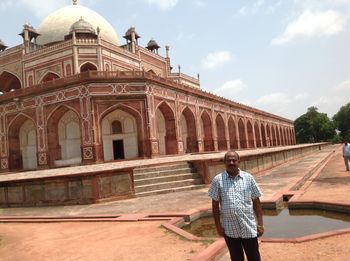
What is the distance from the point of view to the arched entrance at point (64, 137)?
19.0 metres

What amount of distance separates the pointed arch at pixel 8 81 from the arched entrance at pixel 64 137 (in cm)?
936

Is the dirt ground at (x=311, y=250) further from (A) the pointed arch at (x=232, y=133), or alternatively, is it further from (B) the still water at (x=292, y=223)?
(A) the pointed arch at (x=232, y=133)

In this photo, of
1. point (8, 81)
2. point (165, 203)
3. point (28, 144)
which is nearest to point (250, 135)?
point (28, 144)

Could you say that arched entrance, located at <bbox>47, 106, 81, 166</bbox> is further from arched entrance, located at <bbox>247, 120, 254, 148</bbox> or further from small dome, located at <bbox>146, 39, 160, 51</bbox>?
arched entrance, located at <bbox>247, 120, 254, 148</bbox>

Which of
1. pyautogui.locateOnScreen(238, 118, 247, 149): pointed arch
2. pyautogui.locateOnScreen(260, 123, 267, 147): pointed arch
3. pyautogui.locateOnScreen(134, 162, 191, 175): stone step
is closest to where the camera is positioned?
pyautogui.locateOnScreen(134, 162, 191, 175): stone step

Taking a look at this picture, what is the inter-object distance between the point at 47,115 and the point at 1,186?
11.1 meters

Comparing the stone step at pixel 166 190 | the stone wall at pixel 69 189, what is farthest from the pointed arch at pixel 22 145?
the stone step at pixel 166 190

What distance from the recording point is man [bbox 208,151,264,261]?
2.46m

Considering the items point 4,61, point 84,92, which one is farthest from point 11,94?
point 4,61

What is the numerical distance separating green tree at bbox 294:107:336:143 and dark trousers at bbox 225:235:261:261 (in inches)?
2624

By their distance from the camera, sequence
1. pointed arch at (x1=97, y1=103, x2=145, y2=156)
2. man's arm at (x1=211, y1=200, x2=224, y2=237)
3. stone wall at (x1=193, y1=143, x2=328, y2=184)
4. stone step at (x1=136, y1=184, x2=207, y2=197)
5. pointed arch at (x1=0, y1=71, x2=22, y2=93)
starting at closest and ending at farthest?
man's arm at (x1=211, y1=200, x2=224, y2=237), stone step at (x1=136, y1=184, x2=207, y2=197), stone wall at (x1=193, y1=143, x2=328, y2=184), pointed arch at (x1=97, y1=103, x2=145, y2=156), pointed arch at (x1=0, y1=71, x2=22, y2=93)

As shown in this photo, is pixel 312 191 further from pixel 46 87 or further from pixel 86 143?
pixel 46 87

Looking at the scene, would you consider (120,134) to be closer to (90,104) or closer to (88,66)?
(90,104)

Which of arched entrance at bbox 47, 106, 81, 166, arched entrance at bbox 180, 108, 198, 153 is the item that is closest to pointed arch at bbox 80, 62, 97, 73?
arched entrance at bbox 47, 106, 81, 166
